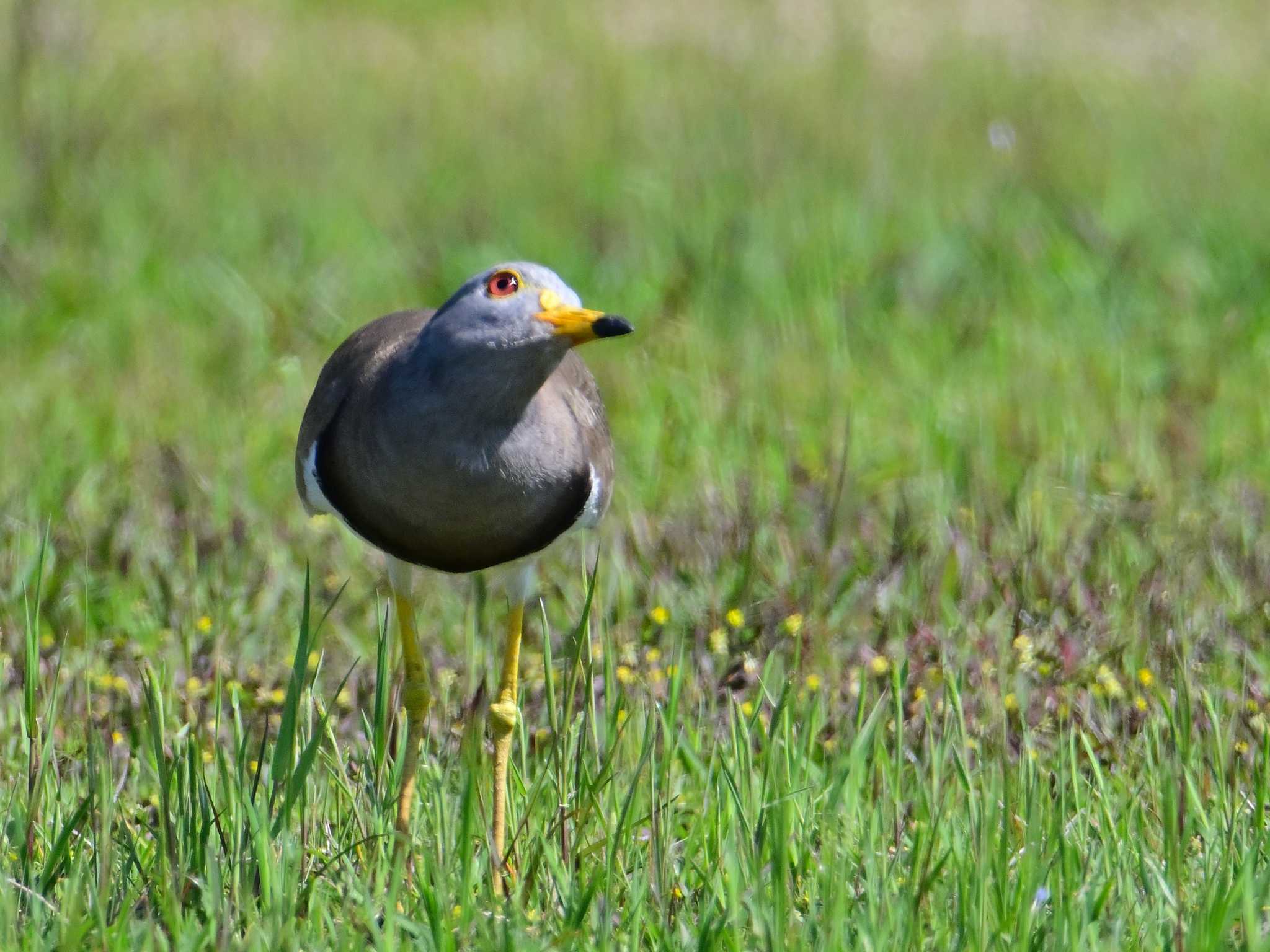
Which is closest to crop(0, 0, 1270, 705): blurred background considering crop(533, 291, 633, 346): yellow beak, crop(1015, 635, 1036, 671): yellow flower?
crop(1015, 635, 1036, 671): yellow flower

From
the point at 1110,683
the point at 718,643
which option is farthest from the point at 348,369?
the point at 1110,683

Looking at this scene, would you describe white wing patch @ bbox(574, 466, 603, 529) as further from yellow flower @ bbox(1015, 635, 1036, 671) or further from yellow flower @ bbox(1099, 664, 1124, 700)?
yellow flower @ bbox(1099, 664, 1124, 700)

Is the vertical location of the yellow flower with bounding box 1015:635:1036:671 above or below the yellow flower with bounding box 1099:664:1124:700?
above

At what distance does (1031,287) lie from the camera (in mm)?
7324

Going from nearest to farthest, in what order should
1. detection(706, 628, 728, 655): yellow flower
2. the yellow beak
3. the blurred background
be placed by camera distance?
the yellow beak → detection(706, 628, 728, 655): yellow flower → the blurred background

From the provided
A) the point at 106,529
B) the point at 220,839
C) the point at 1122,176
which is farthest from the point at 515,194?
the point at 220,839

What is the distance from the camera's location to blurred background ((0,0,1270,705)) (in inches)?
183

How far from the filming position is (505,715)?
3824 mm

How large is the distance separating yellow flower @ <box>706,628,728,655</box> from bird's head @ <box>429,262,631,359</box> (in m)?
1.24

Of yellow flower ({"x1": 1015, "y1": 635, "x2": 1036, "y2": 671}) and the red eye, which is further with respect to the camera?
yellow flower ({"x1": 1015, "y1": 635, "x2": 1036, "y2": 671})

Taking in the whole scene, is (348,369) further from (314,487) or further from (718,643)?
(718,643)

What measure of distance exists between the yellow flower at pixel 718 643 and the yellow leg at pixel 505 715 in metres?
0.53

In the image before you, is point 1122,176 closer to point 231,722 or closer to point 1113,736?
point 1113,736

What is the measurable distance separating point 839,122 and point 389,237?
3.16m
